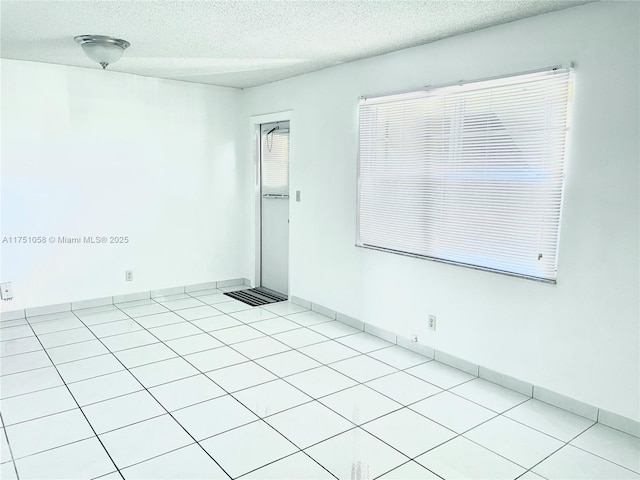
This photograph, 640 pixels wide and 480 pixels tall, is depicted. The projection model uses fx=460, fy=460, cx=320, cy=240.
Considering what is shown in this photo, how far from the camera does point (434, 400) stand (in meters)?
2.97

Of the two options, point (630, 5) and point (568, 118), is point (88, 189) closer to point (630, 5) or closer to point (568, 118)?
point (568, 118)

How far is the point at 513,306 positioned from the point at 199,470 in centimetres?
215

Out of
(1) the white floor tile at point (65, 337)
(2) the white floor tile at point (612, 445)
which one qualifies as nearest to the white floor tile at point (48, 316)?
(1) the white floor tile at point (65, 337)

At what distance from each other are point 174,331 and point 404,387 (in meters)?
2.16

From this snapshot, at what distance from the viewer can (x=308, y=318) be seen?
463cm

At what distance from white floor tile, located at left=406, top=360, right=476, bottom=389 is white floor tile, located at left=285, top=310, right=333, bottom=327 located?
1288 mm

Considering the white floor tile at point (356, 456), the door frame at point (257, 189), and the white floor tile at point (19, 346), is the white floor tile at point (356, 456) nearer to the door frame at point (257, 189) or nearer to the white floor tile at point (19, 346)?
the white floor tile at point (19, 346)

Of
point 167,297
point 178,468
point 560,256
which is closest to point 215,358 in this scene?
point 178,468

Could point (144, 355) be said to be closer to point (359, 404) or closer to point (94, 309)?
point (94, 309)

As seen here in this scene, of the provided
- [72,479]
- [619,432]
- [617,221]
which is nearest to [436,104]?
[617,221]

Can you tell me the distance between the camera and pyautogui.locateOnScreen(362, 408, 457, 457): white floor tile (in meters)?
2.45

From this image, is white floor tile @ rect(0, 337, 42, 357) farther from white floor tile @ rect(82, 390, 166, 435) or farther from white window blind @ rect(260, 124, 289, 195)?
white window blind @ rect(260, 124, 289, 195)

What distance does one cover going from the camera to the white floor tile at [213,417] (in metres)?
2.57

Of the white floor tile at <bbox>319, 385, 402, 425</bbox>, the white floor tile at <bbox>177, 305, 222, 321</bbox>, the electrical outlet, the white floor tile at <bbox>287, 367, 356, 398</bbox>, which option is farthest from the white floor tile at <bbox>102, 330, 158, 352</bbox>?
the white floor tile at <bbox>319, 385, 402, 425</bbox>
